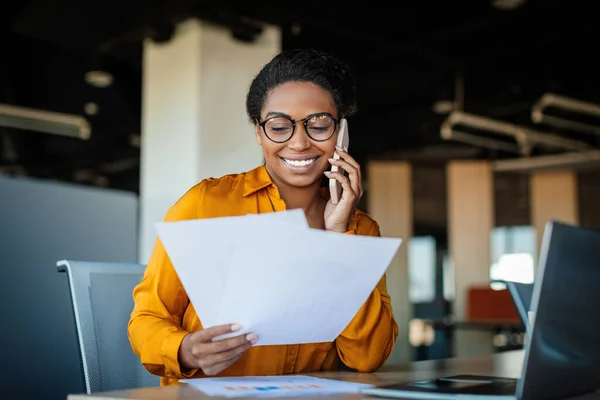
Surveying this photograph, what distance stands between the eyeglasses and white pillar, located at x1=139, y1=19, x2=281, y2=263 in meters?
3.56

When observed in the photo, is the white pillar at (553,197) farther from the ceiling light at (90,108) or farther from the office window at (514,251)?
the ceiling light at (90,108)

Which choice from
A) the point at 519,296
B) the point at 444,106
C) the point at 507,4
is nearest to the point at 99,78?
the point at 444,106

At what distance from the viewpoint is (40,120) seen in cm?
775

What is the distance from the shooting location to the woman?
1.51 meters

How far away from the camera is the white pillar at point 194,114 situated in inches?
208

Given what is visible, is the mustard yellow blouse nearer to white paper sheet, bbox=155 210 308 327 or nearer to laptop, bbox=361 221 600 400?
white paper sheet, bbox=155 210 308 327

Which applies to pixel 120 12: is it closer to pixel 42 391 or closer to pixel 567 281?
pixel 42 391

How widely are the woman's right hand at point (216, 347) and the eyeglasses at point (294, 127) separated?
57cm

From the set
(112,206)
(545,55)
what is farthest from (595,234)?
(545,55)

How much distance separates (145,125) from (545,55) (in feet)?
12.4

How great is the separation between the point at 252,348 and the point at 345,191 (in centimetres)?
41

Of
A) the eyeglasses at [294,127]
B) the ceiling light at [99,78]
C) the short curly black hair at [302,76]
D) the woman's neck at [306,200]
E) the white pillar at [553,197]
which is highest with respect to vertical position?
the ceiling light at [99,78]

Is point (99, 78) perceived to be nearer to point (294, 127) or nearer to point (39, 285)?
point (39, 285)

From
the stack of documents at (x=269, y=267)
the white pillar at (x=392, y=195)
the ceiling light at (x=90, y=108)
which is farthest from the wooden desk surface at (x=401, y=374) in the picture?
the white pillar at (x=392, y=195)
